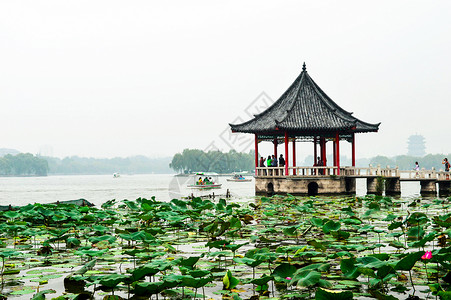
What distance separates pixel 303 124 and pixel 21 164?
388ft

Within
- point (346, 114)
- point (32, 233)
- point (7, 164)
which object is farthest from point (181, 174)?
point (32, 233)

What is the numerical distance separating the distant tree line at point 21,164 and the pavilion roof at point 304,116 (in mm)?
114128

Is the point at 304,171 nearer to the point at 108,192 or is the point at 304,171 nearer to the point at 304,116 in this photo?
the point at 304,116

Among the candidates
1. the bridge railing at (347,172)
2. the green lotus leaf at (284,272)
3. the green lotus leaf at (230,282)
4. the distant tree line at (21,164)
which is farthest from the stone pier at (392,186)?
the distant tree line at (21,164)

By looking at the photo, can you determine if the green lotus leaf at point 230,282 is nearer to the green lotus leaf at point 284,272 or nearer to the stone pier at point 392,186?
the green lotus leaf at point 284,272

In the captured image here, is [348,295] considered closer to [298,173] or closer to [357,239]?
[357,239]

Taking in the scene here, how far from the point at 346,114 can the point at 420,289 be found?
21664 mm

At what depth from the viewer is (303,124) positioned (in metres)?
22.4

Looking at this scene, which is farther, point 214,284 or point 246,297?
point 214,284

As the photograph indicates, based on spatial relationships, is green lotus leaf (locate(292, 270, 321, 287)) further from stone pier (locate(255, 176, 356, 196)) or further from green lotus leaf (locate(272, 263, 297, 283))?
stone pier (locate(255, 176, 356, 196))

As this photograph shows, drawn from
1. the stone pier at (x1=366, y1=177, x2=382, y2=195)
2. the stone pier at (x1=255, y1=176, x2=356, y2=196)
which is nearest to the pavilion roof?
the stone pier at (x1=255, y1=176, x2=356, y2=196)

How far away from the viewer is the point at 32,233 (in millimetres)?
7973

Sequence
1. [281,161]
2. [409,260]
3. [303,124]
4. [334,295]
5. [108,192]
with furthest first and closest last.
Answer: [108,192] → [281,161] → [303,124] → [409,260] → [334,295]

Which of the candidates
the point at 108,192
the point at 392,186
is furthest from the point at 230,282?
the point at 108,192
